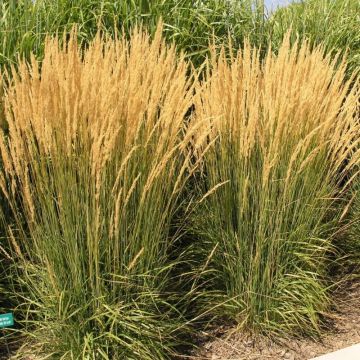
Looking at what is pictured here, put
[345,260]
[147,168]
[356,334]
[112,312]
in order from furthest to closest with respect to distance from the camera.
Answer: [345,260] < [356,334] < [147,168] < [112,312]

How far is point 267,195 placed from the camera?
3301 mm

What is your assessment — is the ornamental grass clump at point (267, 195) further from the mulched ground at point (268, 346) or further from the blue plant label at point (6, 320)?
the blue plant label at point (6, 320)

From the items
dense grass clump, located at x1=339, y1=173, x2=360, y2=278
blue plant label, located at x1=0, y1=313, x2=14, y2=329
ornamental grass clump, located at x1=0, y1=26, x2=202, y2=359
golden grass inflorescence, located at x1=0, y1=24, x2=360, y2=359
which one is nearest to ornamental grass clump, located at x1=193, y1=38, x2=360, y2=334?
golden grass inflorescence, located at x1=0, y1=24, x2=360, y2=359

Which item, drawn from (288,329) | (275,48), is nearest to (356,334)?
(288,329)

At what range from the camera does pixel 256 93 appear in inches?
138

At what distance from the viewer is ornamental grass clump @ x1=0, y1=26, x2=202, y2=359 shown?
2.74 meters

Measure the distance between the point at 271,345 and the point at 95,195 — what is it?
1392 mm

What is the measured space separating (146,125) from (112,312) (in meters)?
0.89

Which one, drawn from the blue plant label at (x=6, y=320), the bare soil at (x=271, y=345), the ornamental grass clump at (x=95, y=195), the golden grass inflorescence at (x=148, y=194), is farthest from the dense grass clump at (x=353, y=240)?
the blue plant label at (x=6, y=320)

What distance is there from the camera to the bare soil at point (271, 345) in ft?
10.8

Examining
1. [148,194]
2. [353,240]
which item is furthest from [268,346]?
[353,240]

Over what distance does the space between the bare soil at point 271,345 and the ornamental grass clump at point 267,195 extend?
3.0 inches

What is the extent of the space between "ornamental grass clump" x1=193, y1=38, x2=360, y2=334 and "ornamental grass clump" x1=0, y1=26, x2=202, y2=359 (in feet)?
1.63

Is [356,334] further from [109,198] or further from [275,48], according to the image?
[275,48]
